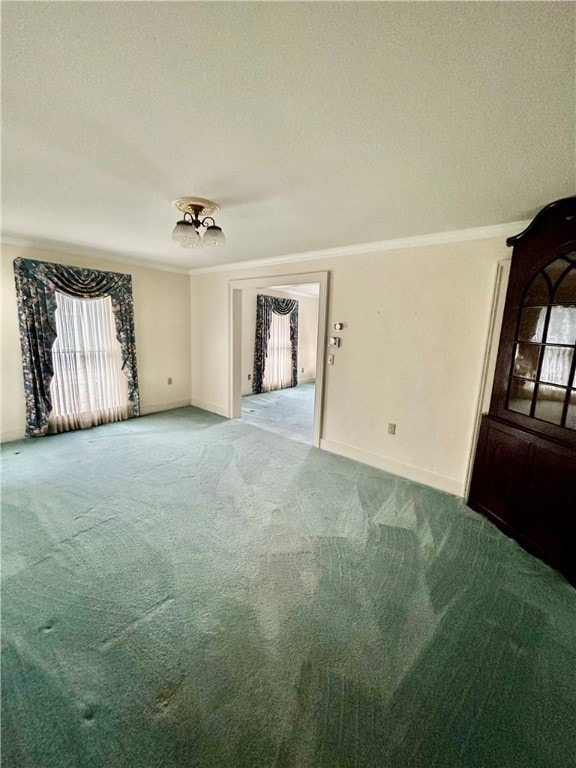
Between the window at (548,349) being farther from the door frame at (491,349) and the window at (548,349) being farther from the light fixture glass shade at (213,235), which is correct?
the light fixture glass shade at (213,235)

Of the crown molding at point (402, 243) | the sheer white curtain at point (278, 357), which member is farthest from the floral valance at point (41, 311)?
the sheer white curtain at point (278, 357)

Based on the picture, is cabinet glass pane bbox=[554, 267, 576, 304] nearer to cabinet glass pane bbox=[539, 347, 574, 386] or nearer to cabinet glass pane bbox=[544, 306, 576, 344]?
cabinet glass pane bbox=[544, 306, 576, 344]

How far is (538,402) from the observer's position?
7.18 ft

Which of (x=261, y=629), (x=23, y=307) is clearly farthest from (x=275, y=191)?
(x=23, y=307)

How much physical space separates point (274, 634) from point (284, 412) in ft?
13.0

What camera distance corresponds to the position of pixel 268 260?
13.4ft

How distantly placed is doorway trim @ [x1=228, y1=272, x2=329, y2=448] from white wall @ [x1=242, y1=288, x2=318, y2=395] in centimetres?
151

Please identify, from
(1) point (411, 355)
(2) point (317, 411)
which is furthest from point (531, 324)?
(2) point (317, 411)

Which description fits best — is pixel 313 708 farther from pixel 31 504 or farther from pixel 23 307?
pixel 23 307

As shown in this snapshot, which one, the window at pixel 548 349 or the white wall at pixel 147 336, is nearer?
the window at pixel 548 349

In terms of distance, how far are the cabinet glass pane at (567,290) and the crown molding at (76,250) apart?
14.8ft

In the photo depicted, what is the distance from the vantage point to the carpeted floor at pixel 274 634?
3.79ft

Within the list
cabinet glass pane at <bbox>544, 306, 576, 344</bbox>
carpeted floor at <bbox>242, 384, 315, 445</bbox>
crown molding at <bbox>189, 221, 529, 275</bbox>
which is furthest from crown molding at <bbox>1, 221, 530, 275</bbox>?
carpeted floor at <bbox>242, 384, 315, 445</bbox>

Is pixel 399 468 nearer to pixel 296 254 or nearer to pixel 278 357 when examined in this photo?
pixel 296 254
